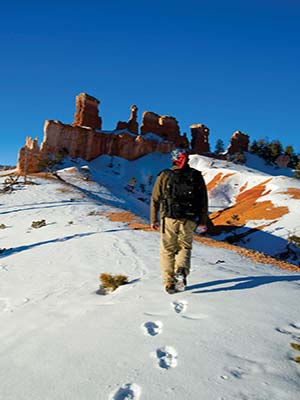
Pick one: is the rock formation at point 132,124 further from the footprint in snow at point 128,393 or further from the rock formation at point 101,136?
the footprint in snow at point 128,393

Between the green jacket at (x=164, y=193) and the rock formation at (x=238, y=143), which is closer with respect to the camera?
the green jacket at (x=164, y=193)

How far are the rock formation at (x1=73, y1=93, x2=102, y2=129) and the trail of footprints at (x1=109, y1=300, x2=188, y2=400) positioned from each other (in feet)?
322

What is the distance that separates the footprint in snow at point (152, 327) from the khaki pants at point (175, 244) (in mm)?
1581

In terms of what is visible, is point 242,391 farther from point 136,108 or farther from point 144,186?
point 136,108

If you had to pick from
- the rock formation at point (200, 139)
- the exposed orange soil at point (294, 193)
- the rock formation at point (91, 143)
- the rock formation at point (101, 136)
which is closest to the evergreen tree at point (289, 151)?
the rock formation at point (200, 139)

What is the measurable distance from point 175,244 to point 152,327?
210 cm

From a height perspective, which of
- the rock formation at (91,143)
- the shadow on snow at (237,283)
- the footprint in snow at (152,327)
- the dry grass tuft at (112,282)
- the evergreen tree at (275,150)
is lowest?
the dry grass tuft at (112,282)

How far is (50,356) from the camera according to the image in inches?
127

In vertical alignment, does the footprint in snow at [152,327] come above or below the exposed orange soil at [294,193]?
below

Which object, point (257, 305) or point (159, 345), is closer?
point (159, 345)

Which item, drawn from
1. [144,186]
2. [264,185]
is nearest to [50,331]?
[264,185]

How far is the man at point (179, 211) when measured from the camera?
5.62 meters

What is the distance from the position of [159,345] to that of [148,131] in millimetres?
107954

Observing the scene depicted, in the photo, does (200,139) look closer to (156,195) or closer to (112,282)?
(156,195)
